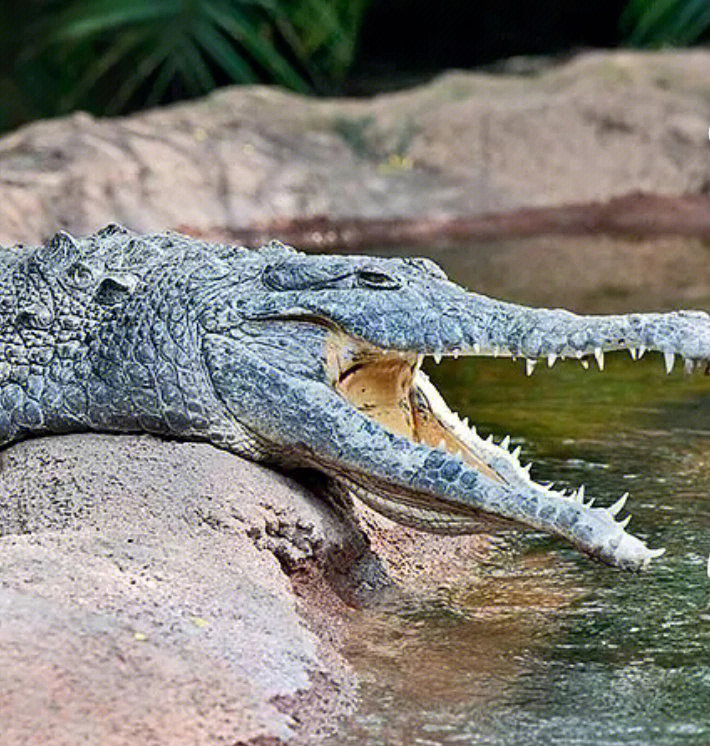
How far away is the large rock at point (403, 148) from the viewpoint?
11227 mm

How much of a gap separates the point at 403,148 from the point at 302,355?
780 cm

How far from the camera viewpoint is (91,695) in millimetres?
3498

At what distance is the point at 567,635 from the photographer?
14.5ft

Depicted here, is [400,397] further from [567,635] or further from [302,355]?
[567,635]

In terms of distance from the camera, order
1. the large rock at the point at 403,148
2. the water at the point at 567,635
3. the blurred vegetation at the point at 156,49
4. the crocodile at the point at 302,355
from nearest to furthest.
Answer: the water at the point at 567,635 < the crocodile at the point at 302,355 < the large rock at the point at 403,148 < the blurred vegetation at the point at 156,49

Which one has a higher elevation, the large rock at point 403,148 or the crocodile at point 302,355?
the large rock at point 403,148

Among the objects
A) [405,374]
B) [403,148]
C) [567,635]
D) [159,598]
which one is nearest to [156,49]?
[403,148]

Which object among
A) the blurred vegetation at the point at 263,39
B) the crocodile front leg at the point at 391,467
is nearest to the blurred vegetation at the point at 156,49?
the blurred vegetation at the point at 263,39

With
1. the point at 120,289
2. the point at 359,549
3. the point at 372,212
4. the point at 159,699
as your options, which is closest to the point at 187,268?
the point at 120,289

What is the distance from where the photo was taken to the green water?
3809mm

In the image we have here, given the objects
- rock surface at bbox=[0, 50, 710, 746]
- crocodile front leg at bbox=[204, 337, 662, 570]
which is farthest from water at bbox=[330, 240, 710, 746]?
crocodile front leg at bbox=[204, 337, 662, 570]

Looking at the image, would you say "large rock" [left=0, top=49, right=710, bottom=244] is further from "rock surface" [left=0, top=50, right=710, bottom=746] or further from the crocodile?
the crocodile

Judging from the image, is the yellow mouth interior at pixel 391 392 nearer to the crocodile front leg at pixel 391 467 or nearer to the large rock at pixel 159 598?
the crocodile front leg at pixel 391 467

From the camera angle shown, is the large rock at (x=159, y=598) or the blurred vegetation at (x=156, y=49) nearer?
the large rock at (x=159, y=598)
